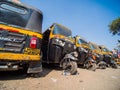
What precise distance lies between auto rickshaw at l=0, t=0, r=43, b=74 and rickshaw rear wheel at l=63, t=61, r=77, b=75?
2.21 metres

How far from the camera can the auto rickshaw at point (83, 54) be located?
980cm

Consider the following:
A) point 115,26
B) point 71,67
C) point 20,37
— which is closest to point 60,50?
point 71,67

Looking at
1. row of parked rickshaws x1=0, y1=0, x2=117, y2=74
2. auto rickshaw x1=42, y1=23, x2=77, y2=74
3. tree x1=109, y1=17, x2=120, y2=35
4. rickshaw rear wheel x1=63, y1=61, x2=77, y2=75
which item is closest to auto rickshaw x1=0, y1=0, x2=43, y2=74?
row of parked rickshaws x1=0, y1=0, x2=117, y2=74

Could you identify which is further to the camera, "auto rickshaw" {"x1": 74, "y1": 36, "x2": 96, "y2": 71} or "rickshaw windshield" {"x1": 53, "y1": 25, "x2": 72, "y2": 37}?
"auto rickshaw" {"x1": 74, "y1": 36, "x2": 96, "y2": 71}

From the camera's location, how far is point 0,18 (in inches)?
170

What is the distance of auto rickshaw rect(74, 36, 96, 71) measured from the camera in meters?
9.80

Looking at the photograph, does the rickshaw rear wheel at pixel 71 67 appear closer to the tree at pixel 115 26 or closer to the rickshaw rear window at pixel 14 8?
the rickshaw rear window at pixel 14 8

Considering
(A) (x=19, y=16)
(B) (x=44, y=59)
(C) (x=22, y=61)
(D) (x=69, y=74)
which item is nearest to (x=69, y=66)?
(D) (x=69, y=74)

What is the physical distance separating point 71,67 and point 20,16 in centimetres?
363

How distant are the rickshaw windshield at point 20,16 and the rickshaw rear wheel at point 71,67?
8.86 feet

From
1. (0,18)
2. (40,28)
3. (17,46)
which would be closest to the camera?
(0,18)

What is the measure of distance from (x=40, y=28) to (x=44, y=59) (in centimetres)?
307

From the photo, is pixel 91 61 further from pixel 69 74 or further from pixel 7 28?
pixel 7 28

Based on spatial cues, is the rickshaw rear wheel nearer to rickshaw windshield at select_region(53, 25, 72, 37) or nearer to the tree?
rickshaw windshield at select_region(53, 25, 72, 37)
